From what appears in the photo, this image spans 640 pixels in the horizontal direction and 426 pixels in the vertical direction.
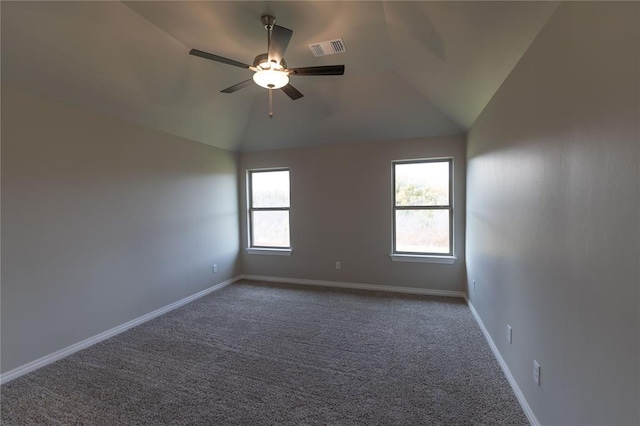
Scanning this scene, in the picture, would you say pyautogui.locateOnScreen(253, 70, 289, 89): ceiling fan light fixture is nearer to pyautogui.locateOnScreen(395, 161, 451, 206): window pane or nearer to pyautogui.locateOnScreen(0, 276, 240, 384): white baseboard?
pyautogui.locateOnScreen(395, 161, 451, 206): window pane

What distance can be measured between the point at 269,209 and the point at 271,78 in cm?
308

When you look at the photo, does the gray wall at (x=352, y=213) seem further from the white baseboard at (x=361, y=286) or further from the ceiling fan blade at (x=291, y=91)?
the ceiling fan blade at (x=291, y=91)

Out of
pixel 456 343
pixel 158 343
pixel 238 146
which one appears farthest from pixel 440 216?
pixel 158 343

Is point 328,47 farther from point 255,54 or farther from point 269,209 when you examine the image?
point 269,209

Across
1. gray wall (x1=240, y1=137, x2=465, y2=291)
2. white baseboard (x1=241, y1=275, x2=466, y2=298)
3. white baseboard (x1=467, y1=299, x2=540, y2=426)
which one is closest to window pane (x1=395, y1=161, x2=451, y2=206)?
gray wall (x1=240, y1=137, x2=465, y2=291)

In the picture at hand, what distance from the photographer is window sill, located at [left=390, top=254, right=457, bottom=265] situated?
13.4 ft

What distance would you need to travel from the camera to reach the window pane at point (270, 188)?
4980mm

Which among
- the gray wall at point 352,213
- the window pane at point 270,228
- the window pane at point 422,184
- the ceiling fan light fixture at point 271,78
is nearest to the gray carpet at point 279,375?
the gray wall at point 352,213

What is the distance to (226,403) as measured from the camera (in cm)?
197

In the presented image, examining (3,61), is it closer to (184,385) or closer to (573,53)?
(184,385)

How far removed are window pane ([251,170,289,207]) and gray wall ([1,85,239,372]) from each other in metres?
1.16

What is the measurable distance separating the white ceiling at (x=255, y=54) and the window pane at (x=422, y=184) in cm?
56

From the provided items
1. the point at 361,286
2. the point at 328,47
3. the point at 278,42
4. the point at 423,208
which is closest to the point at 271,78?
the point at 278,42

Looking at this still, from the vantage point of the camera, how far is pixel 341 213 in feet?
15.0
